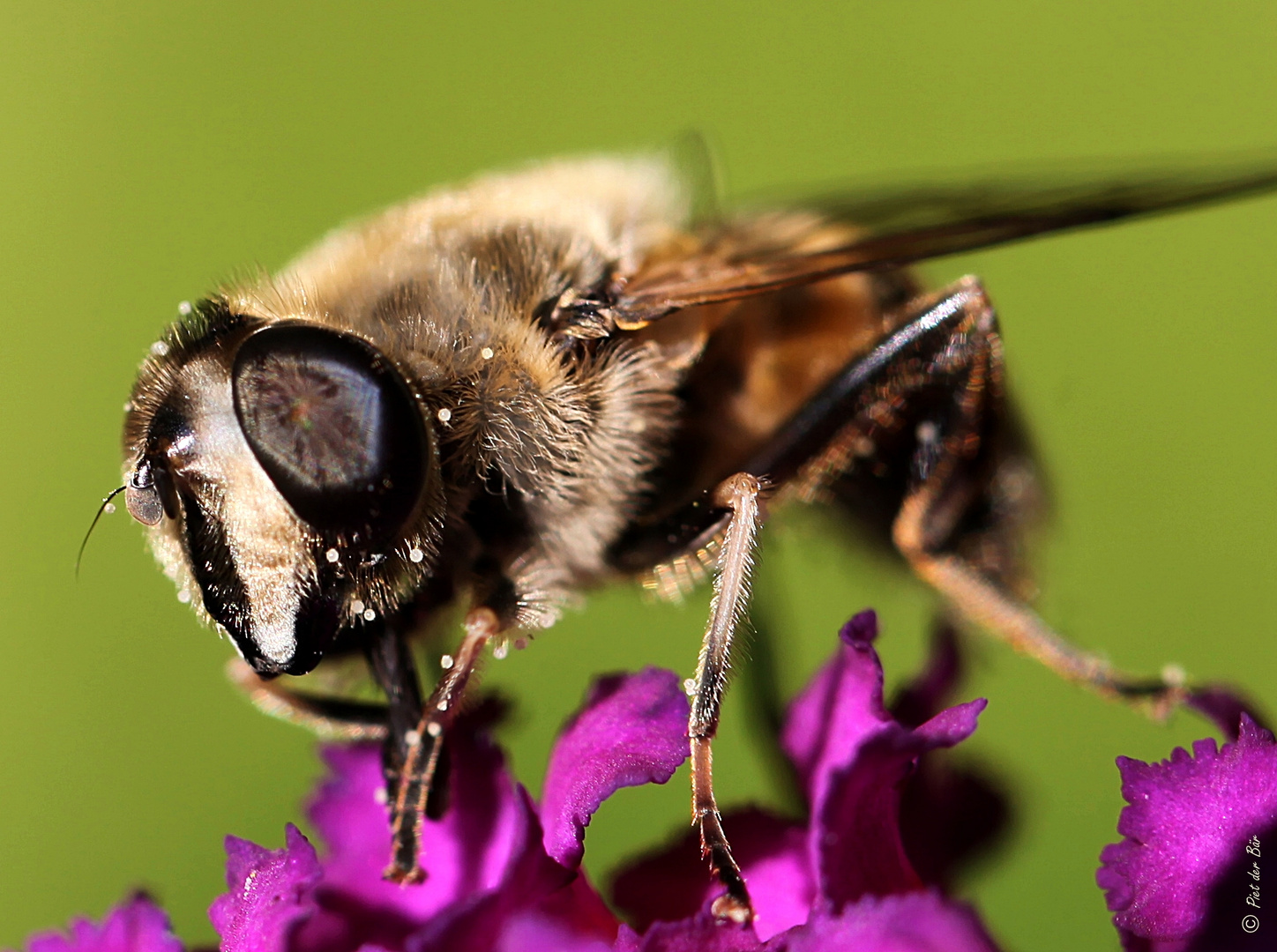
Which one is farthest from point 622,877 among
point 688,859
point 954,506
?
point 954,506

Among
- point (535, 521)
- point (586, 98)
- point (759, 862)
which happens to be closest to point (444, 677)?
point (535, 521)

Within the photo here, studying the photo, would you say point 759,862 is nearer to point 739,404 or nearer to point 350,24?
point 739,404

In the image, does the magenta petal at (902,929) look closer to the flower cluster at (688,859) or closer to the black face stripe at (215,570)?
the flower cluster at (688,859)

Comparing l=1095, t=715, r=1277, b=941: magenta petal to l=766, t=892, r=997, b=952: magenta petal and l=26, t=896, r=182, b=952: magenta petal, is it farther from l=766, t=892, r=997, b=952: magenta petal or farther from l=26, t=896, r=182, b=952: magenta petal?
l=26, t=896, r=182, b=952: magenta petal

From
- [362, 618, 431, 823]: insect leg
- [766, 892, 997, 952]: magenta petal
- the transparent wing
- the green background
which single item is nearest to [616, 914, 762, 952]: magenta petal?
[766, 892, 997, 952]: magenta petal

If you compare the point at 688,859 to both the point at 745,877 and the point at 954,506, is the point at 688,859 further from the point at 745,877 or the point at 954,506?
the point at 954,506

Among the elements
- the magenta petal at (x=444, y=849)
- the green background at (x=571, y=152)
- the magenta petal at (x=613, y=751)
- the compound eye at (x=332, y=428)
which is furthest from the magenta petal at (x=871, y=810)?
the green background at (x=571, y=152)
